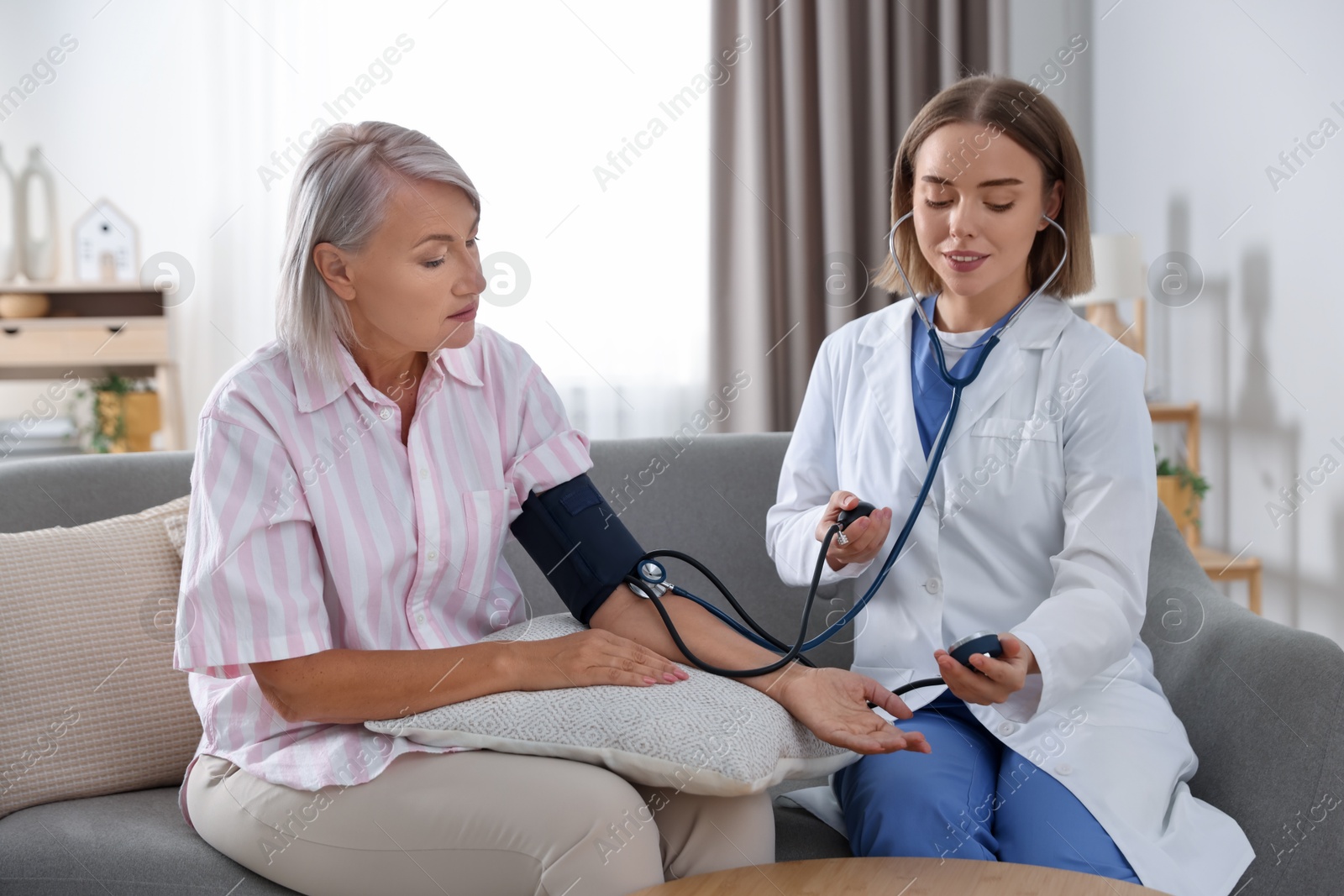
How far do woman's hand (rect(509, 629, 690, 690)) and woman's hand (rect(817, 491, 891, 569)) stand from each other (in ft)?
0.85

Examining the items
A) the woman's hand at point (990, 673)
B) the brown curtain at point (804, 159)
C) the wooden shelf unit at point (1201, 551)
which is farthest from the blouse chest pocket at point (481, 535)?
the brown curtain at point (804, 159)

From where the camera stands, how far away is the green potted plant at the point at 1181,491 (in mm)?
2512

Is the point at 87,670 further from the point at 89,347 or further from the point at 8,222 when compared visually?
the point at 8,222

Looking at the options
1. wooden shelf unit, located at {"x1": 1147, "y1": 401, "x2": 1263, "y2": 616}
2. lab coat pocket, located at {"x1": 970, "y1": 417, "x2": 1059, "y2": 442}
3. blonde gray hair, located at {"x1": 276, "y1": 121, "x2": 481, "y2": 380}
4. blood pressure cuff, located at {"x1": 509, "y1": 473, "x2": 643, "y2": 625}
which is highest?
blonde gray hair, located at {"x1": 276, "y1": 121, "x2": 481, "y2": 380}

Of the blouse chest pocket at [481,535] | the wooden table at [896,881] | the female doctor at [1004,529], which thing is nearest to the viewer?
the wooden table at [896,881]

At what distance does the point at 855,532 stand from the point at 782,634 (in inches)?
18.6

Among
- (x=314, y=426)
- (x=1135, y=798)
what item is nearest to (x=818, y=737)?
(x=1135, y=798)

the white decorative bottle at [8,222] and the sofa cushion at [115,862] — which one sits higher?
the white decorative bottle at [8,222]

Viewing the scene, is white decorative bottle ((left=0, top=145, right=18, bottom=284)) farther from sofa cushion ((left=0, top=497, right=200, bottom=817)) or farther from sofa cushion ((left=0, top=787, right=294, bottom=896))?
sofa cushion ((left=0, top=787, right=294, bottom=896))

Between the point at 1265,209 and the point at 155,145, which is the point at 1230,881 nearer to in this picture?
the point at 1265,209

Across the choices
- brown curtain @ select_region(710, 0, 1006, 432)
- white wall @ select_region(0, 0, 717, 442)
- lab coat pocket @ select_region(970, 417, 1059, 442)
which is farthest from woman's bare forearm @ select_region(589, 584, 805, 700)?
white wall @ select_region(0, 0, 717, 442)

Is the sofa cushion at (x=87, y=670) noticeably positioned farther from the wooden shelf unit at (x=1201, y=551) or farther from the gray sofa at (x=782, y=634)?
the wooden shelf unit at (x=1201, y=551)

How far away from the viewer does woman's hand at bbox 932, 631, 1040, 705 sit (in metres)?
1.11

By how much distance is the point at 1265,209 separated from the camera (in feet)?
7.89
